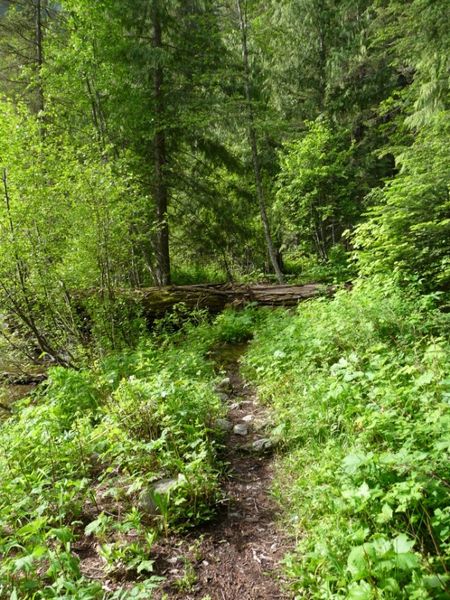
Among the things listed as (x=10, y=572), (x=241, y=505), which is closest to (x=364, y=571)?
(x=241, y=505)

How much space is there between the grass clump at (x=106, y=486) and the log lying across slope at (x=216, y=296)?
4.32 meters

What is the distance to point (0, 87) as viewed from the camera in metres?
13.8

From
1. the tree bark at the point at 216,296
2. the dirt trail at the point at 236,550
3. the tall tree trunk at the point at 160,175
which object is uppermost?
the tall tree trunk at the point at 160,175

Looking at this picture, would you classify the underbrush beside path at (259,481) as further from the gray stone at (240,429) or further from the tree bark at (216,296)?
the tree bark at (216,296)

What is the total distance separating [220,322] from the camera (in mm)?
8469

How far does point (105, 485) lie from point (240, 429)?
1578 mm

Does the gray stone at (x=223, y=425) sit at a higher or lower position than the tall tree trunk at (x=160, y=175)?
lower

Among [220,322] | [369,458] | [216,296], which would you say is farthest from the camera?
[216,296]

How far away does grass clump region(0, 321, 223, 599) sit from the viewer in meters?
2.51

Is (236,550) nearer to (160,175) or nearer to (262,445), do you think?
(262,445)

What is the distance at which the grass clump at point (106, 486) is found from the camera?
98.9 inches

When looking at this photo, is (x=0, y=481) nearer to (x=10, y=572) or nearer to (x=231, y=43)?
(x=10, y=572)

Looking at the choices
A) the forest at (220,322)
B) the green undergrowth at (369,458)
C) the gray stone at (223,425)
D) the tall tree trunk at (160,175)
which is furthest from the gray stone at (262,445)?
the tall tree trunk at (160,175)

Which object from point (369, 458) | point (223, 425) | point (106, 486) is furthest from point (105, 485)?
point (369, 458)
